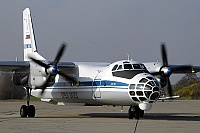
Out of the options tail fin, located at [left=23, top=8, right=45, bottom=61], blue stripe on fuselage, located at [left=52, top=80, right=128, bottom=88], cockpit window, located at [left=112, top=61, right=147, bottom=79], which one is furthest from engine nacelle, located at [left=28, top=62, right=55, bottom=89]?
cockpit window, located at [left=112, top=61, right=147, bottom=79]

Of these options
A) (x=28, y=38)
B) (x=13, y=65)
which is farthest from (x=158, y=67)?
(x=28, y=38)

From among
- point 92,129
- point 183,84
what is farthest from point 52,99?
point 183,84

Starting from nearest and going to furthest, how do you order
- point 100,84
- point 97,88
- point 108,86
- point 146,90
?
point 146,90 → point 108,86 → point 100,84 → point 97,88

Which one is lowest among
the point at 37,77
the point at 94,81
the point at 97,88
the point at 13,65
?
the point at 97,88

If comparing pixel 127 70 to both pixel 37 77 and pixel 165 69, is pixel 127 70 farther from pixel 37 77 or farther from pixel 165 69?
pixel 37 77

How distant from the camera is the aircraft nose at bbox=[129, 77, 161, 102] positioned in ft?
59.3

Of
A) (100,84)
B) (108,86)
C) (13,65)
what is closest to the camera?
Result: (108,86)

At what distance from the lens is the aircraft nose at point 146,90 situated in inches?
712

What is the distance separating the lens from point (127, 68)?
1975 cm

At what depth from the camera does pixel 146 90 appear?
18.1m

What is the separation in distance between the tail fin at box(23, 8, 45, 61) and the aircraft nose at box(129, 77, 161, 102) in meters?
9.03

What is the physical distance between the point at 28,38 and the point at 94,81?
7634 mm

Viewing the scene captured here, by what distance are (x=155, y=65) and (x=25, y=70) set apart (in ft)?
23.9

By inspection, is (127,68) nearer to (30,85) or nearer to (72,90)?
(72,90)
